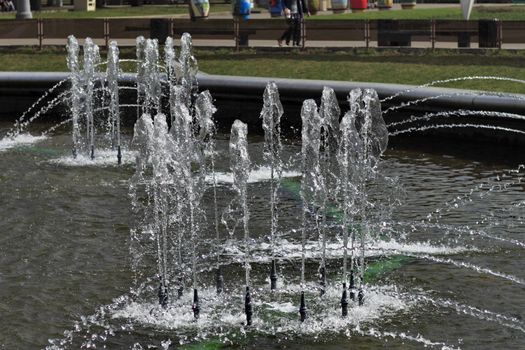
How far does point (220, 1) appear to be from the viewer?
59.5 metres

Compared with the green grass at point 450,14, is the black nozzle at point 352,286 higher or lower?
lower

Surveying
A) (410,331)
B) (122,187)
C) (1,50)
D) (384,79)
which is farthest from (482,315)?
(1,50)

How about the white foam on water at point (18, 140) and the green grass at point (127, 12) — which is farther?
the green grass at point (127, 12)

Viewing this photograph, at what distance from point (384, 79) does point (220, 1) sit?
3838 centimetres

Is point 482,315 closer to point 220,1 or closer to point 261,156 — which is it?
point 261,156

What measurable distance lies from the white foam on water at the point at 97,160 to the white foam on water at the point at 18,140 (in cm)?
129

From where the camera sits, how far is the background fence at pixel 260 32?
85.1ft

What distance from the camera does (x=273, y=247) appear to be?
9.70 m

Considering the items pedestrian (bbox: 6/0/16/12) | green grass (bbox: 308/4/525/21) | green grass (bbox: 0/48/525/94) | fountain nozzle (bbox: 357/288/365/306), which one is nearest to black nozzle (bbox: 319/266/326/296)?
fountain nozzle (bbox: 357/288/365/306)

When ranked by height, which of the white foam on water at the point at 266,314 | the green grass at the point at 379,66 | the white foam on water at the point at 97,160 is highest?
the green grass at the point at 379,66

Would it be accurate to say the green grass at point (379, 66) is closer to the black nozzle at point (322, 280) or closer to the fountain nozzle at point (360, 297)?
the black nozzle at point (322, 280)

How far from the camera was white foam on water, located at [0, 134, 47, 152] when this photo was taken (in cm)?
1755

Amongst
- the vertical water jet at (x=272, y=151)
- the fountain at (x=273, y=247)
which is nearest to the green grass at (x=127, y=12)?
the vertical water jet at (x=272, y=151)

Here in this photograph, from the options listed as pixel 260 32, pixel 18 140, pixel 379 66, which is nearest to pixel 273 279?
pixel 18 140
